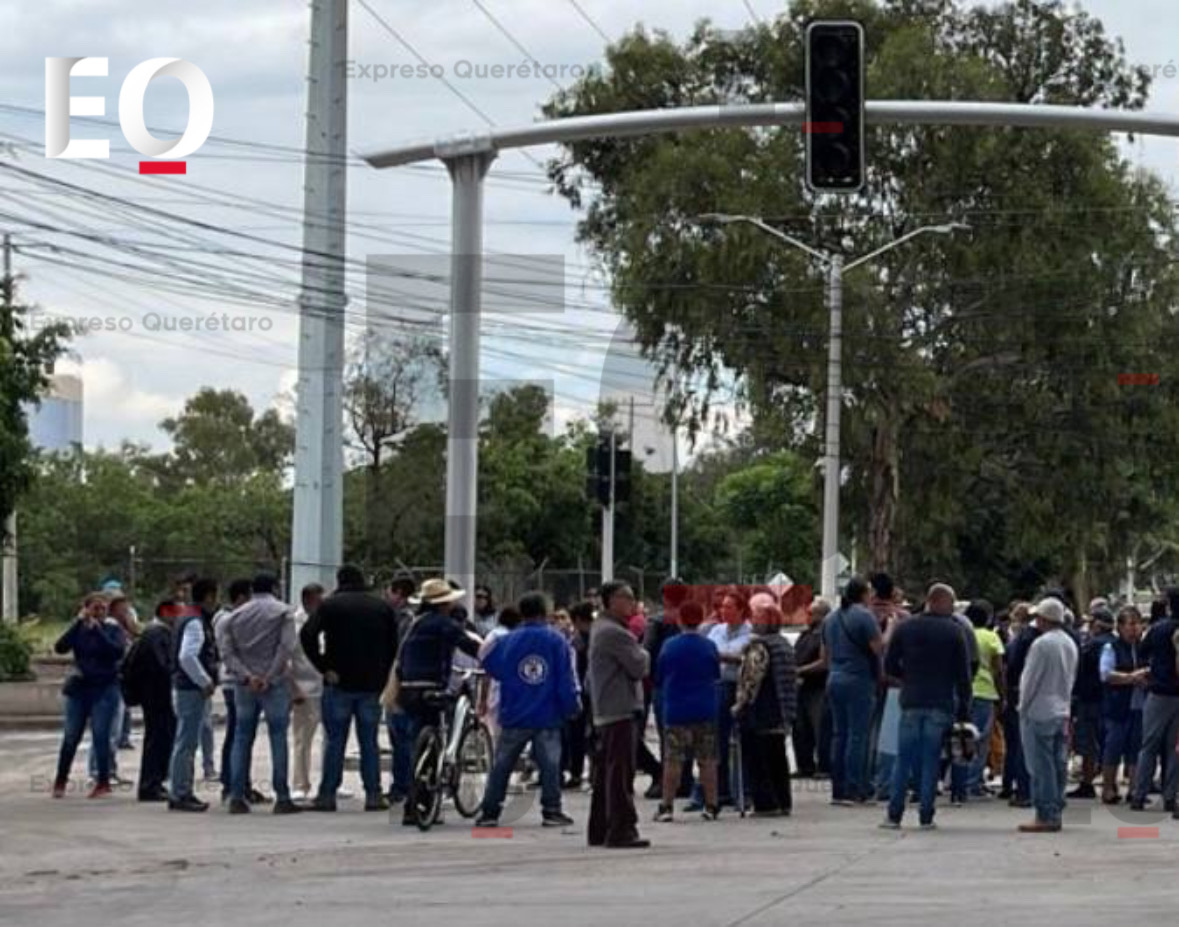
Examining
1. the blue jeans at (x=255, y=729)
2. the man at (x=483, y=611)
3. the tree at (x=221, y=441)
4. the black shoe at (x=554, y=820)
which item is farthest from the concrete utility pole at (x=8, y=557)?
the tree at (x=221, y=441)

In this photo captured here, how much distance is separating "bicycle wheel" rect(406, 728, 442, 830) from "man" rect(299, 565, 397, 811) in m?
1.24

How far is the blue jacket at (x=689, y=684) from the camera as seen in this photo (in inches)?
832

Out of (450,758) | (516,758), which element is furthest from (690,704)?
(450,758)

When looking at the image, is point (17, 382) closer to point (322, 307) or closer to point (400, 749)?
point (322, 307)

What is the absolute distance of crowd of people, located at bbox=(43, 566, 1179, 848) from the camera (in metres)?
20.2

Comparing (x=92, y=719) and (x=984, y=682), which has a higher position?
(x=984, y=682)

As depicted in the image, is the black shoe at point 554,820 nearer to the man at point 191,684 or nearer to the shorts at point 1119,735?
the man at point 191,684

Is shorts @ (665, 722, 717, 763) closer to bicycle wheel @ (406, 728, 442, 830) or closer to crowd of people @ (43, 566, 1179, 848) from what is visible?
crowd of people @ (43, 566, 1179, 848)

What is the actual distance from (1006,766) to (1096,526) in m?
36.9

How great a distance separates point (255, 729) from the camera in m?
21.8

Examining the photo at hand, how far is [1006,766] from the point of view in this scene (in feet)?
79.6

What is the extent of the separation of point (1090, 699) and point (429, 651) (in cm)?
725

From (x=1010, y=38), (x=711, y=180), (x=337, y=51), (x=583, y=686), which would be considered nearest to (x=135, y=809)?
(x=583, y=686)

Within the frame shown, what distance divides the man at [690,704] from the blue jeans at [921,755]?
1.55 metres
